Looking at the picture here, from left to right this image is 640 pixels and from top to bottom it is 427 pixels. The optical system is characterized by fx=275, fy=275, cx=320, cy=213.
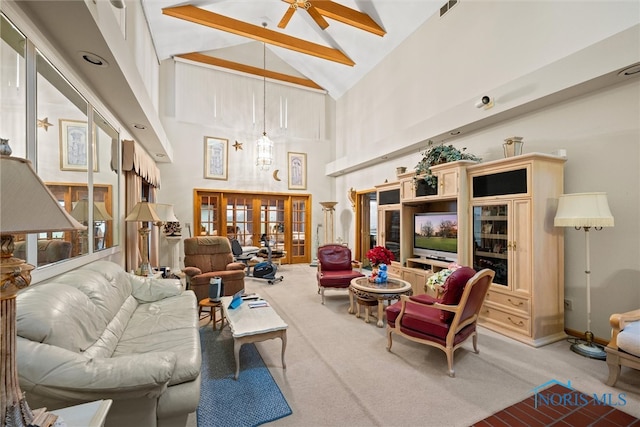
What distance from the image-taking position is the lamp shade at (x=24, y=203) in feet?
2.80

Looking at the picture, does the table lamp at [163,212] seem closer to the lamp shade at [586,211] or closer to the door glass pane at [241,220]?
the door glass pane at [241,220]

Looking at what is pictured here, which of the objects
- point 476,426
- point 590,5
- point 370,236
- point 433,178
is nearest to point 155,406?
point 476,426

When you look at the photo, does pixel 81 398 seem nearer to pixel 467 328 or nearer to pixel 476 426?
pixel 476 426

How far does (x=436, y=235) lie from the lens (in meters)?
4.33

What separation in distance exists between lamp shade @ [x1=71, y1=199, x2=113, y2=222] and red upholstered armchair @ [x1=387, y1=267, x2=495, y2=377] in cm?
306

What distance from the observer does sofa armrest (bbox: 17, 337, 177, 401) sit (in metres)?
1.22

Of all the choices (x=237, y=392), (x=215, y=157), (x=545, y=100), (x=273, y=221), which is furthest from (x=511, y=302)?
(x=215, y=157)

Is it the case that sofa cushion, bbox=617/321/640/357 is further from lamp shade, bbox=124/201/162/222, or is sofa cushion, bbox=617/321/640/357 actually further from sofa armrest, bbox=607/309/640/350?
lamp shade, bbox=124/201/162/222

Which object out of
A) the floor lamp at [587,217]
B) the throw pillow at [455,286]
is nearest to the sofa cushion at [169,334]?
the throw pillow at [455,286]

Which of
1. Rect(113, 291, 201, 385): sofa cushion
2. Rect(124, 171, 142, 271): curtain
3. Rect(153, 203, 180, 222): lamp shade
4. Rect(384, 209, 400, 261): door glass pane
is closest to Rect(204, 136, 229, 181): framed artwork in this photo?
Rect(124, 171, 142, 271): curtain

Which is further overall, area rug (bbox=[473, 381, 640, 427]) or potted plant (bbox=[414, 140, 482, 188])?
potted plant (bbox=[414, 140, 482, 188])

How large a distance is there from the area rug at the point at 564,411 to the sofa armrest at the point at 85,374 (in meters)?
1.99

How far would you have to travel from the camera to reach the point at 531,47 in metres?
3.42

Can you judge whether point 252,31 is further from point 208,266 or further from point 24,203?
point 24,203
